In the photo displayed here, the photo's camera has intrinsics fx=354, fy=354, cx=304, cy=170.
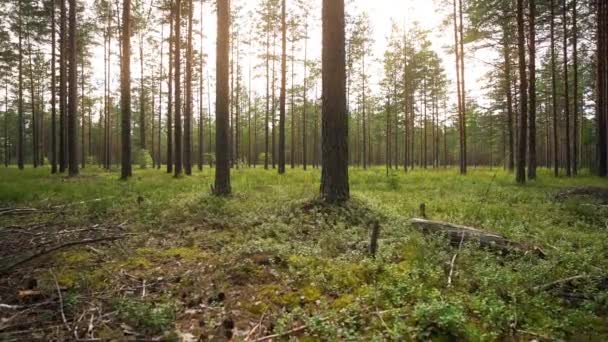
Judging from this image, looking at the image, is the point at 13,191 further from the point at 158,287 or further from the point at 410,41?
the point at 410,41

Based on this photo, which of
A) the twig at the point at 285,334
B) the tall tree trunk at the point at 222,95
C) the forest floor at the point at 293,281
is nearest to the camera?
the twig at the point at 285,334

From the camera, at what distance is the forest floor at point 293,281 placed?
117 inches

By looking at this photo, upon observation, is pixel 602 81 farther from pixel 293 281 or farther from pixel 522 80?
pixel 293 281

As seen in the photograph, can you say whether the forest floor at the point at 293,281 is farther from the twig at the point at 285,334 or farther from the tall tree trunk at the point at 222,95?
the tall tree trunk at the point at 222,95

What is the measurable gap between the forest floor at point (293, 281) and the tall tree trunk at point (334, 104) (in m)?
0.89

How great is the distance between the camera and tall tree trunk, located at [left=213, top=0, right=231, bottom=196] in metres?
9.66

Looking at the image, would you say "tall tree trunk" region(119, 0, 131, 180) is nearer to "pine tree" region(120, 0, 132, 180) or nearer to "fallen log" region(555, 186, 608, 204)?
"pine tree" region(120, 0, 132, 180)

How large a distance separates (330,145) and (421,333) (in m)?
5.24

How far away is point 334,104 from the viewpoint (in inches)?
304

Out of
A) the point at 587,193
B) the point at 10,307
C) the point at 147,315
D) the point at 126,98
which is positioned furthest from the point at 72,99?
the point at 587,193

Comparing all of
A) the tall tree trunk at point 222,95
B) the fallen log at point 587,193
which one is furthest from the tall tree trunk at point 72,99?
the fallen log at point 587,193

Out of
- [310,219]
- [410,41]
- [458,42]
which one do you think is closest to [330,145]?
[310,219]

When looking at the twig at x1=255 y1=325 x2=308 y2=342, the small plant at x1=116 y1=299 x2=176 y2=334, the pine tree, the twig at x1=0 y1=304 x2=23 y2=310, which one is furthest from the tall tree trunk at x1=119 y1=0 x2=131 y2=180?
the twig at x1=255 y1=325 x2=308 y2=342

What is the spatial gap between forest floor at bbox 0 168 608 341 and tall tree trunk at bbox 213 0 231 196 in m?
3.01
